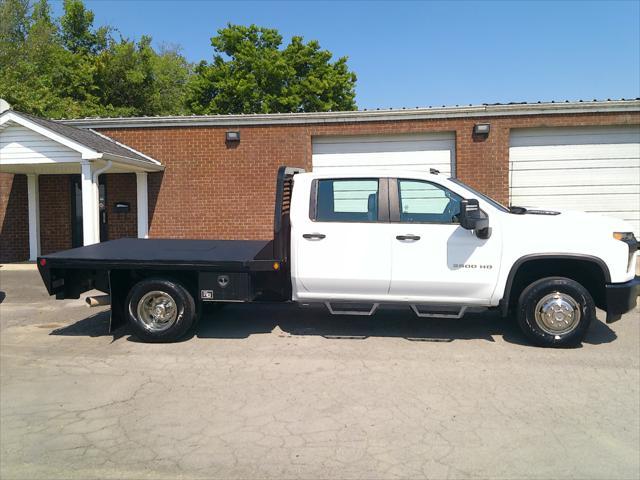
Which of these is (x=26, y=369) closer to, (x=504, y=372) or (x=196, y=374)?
(x=196, y=374)

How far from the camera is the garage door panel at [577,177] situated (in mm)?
12062

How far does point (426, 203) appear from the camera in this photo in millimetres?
6148

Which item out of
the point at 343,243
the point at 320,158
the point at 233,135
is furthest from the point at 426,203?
the point at 233,135

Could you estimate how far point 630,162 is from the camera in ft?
39.5

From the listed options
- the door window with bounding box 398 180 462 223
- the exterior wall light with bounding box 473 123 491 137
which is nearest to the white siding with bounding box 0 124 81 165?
the door window with bounding box 398 180 462 223

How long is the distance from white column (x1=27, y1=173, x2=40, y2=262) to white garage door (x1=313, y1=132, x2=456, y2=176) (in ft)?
24.8

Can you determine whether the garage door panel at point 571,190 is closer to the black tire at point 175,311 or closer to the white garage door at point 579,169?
the white garage door at point 579,169

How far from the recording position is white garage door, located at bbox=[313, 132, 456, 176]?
41.1ft

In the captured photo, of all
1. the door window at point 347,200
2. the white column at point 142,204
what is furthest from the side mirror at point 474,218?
the white column at point 142,204

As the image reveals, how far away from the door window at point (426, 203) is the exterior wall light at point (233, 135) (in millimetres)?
7259

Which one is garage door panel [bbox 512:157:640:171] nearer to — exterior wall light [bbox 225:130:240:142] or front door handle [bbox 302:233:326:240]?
exterior wall light [bbox 225:130:240:142]

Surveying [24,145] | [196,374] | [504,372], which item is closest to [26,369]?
[196,374]

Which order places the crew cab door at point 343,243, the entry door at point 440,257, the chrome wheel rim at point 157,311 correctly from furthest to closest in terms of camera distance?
1. the chrome wheel rim at point 157,311
2. the crew cab door at point 343,243
3. the entry door at point 440,257

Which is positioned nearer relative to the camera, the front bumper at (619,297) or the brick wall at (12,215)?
the front bumper at (619,297)
